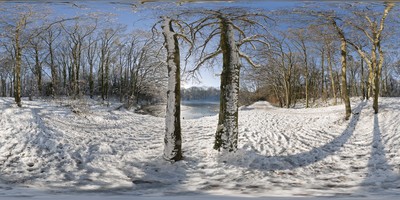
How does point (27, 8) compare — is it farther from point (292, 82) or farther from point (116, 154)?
point (292, 82)

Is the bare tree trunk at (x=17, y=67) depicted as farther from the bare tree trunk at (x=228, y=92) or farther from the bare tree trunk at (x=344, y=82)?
the bare tree trunk at (x=344, y=82)

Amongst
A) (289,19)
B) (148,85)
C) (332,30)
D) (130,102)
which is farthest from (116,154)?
(332,30)

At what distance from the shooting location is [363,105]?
1747 millimetres

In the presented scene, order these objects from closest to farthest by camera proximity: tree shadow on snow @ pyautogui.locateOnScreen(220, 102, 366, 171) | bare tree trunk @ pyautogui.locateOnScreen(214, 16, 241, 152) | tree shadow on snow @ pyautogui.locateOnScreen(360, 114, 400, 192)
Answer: tree shadow on snow @ pyautogui.locateOnScreen(360, 114, 400, 192), tree shadow on snow @ pyautogui.locateOnScreen(220, 102, 366, 171), bare tree trunk @ pyautogui.locateOnScreen(214, 16, 241, 152)

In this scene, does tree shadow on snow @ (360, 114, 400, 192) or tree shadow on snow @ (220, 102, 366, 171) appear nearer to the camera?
tree shadow on snow @ (360, 114, 400, 192)

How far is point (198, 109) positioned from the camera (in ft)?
4.91

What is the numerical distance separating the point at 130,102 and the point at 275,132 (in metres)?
0.99

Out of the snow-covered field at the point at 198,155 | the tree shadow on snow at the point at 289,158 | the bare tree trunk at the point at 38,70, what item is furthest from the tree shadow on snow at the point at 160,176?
the bare tree trunk at the point at 38,70

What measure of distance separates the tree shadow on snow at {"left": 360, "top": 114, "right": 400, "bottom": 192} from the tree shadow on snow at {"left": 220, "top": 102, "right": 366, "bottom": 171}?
15 cm

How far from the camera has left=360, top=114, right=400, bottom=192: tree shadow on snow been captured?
1.21m

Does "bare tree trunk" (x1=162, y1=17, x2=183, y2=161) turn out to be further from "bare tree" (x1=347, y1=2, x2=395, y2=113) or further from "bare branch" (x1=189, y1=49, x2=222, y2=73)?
"bare tree" (x1=347, y1=2, x2=395, y2=113)

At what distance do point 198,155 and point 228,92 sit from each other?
0.47 metres

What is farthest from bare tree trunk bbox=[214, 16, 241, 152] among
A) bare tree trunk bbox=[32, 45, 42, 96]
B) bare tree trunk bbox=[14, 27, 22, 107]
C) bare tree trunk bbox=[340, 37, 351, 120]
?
bare tree trunk bbox=[14, 27, 22, 107]

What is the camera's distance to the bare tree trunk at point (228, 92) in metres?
1.52
